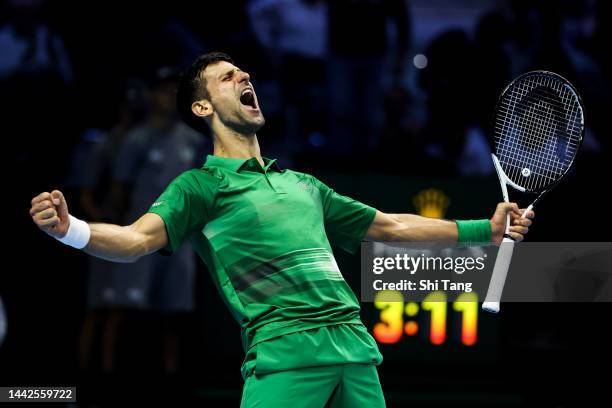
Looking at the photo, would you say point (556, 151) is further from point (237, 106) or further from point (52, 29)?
point (52, 29)

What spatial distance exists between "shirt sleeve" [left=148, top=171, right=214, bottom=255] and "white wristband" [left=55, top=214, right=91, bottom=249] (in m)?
0.29

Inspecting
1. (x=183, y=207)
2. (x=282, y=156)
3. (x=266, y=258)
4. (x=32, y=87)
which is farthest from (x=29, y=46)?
(x=266, y=258)

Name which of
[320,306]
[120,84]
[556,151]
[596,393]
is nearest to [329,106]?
[120,84]

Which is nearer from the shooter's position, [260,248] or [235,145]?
[260,248]

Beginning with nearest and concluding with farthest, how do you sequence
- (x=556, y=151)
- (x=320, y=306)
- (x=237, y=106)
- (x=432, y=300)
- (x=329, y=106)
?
1. (x=320, y=306)
2. (x=237, y=106)
3. (x=556, y=151)
4. (x=432, y=300)
5. (x=329, y=106)

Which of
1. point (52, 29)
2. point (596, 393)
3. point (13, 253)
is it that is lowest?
point (596, 393)

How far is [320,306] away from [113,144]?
3464 mm

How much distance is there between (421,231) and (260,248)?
0.70 meters

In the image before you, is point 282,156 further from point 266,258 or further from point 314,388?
point 314,388

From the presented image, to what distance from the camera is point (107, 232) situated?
11.5ft

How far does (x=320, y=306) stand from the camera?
3678 mm

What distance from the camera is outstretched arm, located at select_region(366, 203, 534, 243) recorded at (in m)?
4.11

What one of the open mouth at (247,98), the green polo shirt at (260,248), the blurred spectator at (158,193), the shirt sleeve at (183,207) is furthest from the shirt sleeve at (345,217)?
the blurred spectator at (158,193)

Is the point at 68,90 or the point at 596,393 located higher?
the point at 68,90
